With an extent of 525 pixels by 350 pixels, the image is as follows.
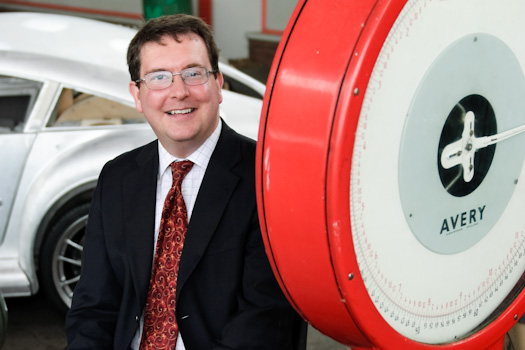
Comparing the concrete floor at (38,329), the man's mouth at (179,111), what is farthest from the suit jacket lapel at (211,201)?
the concrete floor at (38,329)

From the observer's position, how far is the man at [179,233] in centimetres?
151

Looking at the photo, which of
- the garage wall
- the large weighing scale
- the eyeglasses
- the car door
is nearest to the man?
the eyeglasses

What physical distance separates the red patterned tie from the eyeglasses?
8.7 inches

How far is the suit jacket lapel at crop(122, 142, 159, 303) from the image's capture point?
1.56 m

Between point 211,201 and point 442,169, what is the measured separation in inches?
25.3

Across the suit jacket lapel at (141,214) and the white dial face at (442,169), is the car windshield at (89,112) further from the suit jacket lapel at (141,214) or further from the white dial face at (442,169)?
the white dial face at (442,169)

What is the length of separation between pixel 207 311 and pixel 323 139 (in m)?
0.76

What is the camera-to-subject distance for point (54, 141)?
334 cm

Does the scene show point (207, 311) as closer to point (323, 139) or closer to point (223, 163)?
point (223, 163)

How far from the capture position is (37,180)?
329cm

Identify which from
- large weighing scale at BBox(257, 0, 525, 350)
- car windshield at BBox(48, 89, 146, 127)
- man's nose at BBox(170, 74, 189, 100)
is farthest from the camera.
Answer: car windshield at BBox(48, 89, 146, 127)

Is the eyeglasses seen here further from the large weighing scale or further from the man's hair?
the large weighing scale

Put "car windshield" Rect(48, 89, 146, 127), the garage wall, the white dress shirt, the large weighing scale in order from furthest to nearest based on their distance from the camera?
the garage wall, "car windshield" Rect(48, 89, 146, 127), the white dress shirt, the large weighing scale

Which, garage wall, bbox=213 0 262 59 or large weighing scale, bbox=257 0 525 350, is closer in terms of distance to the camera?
large weighing scale, bbox=257 0 525 350
